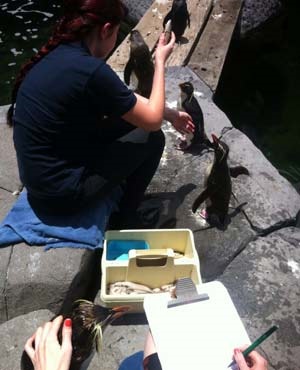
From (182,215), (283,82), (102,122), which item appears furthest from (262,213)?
(283,82)

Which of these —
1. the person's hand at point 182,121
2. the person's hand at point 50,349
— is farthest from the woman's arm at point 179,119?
the person's hand at point 50,349

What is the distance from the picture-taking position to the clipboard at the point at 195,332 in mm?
1846

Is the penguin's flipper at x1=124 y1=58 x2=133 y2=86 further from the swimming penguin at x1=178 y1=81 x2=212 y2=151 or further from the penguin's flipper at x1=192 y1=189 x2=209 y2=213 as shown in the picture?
the penguin's flipper at x1=192 y1=189 x2=209 y2=213

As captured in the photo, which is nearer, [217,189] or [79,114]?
[79,114]

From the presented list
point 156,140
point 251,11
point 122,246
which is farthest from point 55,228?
point 251,11

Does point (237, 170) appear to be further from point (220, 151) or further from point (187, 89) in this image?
point (187, 89)

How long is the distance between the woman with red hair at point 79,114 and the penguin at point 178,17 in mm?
2457

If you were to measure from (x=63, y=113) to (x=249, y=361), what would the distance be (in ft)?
5.59

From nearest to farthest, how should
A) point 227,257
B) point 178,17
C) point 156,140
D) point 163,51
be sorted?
point 163,51
point 156,140
point 227,257
point 178,17

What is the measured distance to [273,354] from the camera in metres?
3.00

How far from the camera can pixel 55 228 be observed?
3.19 metres

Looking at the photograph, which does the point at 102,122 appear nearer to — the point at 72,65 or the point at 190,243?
the point at 72,65

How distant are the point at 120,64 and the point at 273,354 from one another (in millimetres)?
3730

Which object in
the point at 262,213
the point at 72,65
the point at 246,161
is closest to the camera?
the point at 72,65
